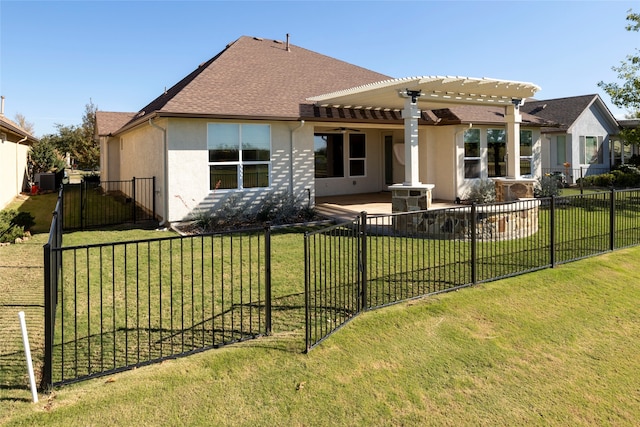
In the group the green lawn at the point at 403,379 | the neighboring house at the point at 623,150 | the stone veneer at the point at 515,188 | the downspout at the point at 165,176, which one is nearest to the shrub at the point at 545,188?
the stone veneer at the point at 515,188

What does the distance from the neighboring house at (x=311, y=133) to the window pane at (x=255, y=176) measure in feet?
0.10

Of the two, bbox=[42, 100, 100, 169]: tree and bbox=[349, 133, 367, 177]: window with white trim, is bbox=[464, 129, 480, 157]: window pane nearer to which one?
bbox=[349, 133, 367, 177]: window with white trim

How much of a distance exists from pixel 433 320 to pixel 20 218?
10.5m

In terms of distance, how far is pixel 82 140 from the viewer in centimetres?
3947

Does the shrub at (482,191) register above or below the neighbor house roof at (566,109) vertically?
below

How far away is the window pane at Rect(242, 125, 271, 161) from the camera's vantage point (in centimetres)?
1271

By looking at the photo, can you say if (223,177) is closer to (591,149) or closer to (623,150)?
(591,149)

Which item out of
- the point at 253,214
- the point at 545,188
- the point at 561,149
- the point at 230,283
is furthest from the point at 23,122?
the point at 230,283

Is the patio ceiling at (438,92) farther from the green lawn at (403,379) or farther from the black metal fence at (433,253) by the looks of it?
the green lawn at (403,379)

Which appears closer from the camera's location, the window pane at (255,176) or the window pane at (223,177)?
the window pane at (223,177)

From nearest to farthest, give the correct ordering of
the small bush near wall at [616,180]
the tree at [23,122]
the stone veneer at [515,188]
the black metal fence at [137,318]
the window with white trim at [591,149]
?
the black metal fence at [137,318]
the stone veneer at [515,188]
the small bush near wall at [616,180]
the window with white trim at [591,149]
the tree at [23,122]

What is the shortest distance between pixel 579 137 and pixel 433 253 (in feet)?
73.2

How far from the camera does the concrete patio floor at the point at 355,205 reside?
1293 cm

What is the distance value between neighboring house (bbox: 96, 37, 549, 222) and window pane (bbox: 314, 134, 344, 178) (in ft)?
0.13
